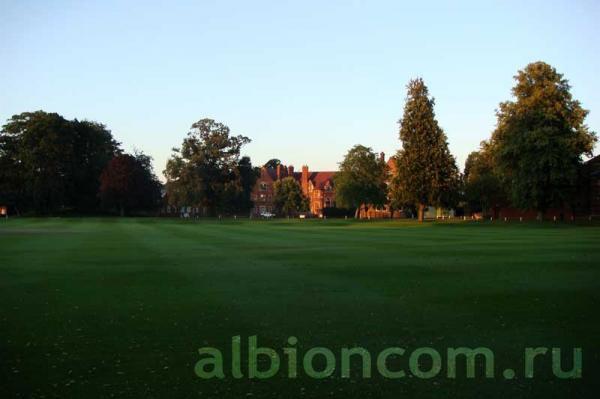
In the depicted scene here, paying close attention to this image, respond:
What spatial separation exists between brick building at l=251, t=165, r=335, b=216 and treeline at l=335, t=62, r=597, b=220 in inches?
2356

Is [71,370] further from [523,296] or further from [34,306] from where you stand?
[523,296]

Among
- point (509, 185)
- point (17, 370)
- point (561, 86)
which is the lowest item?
point (17, 370)

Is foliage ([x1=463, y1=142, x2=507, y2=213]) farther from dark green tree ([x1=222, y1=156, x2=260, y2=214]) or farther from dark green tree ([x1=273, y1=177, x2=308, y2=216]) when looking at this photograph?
dark green tree ([x1=222, y1=156, x2=260, y2=214])

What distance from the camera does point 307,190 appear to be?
14362cm

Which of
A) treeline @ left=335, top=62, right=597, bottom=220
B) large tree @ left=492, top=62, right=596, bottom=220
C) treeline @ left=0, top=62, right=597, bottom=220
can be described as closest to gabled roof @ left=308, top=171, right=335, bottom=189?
treeline @ left=0, top=62, right=597, bottom=220

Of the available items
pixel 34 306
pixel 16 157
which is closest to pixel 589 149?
pixel 34 306

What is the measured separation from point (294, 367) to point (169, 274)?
10359 millimetres

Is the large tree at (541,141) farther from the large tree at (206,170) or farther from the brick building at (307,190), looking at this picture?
the brick building at (307,190)

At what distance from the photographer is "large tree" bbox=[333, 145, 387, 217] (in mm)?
96625

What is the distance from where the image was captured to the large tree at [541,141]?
2343 inches

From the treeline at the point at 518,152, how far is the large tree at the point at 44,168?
56.4m

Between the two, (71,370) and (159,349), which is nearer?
(71,370)

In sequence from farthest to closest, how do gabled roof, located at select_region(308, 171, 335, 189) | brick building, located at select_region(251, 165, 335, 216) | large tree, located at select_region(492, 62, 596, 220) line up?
gabled roof, located at select_region(308, 171, 335, 189) → brick building, located at select_region(251, 165, 335, 216) → large tree, located at select_region(492, 62, 596, 220)

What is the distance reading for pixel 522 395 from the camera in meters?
6.09
